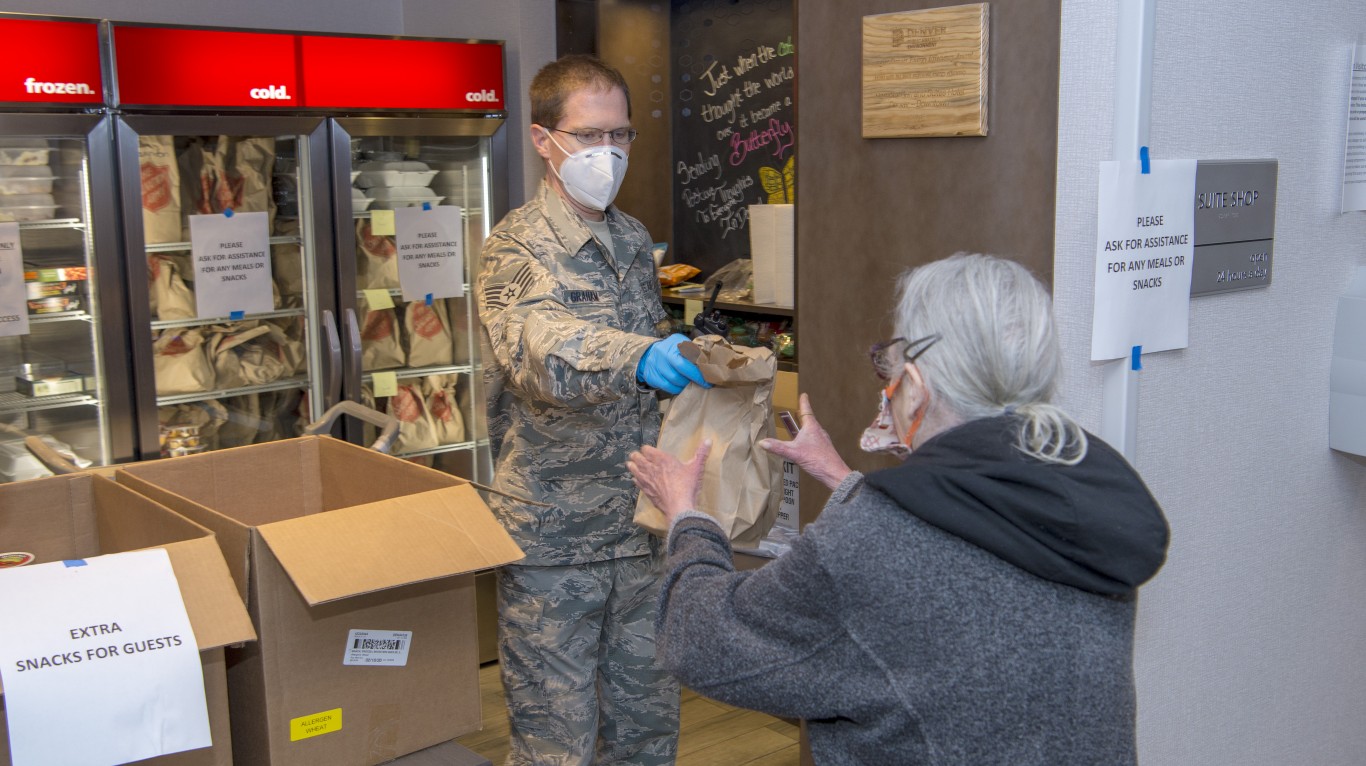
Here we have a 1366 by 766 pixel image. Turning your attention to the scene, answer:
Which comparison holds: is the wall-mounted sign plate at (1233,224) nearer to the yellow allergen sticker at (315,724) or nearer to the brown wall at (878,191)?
the brown wall at (878,191)

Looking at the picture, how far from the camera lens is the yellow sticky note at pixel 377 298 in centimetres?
420

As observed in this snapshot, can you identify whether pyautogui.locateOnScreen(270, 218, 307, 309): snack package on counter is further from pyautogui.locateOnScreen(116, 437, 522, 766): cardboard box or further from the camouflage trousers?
pyautogui.locateOnScreen(116, 437, 522, 766): cardboard box

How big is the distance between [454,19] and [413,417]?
1.59 m

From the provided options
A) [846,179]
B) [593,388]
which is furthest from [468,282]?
[593,388]

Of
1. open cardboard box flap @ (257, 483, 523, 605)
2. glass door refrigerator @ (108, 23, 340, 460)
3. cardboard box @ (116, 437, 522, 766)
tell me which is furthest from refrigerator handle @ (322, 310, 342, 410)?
open cardboard box flap @ (257, 483, 523, 605)

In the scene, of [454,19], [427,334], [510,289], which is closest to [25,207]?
[427,334]

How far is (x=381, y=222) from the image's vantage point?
4176 mm

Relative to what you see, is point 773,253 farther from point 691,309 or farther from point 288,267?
point 288,267

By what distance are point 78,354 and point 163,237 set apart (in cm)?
45

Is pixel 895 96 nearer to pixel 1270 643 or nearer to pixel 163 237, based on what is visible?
pixel 1270 643

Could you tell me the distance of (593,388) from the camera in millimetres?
2053

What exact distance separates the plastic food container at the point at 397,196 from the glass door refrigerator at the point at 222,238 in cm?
27

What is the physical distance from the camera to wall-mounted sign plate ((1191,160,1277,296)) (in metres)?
2.37

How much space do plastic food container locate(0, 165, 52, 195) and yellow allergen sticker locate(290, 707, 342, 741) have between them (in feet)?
8.32
